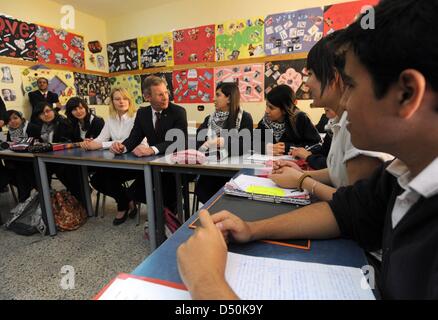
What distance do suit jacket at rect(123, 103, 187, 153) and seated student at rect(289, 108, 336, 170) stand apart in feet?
3.62

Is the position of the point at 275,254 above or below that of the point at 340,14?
below

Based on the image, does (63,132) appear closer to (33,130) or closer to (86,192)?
(33,130)

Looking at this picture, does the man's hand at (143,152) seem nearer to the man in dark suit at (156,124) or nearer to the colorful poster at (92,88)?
the man in dark suit at (156,124)

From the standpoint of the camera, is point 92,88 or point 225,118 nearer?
point 225,118

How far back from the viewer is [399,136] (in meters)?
0.44

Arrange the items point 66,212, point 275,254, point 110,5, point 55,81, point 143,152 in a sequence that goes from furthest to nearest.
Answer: point 110,5
point 55,81
point 66,212
point 143,152
point 275,254

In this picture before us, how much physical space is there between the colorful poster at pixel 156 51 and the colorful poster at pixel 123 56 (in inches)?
5.9

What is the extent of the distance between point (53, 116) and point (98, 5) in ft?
7.57

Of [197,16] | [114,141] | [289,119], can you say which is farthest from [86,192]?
[197,16]

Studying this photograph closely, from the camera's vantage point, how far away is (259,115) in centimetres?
403

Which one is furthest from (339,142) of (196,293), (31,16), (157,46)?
(31,16)

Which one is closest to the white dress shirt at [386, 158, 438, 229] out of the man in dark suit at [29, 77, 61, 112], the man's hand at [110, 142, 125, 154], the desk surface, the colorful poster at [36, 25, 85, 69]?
the desk surface

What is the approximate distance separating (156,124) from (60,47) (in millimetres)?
2986

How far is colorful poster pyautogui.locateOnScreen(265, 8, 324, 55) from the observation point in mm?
3494
